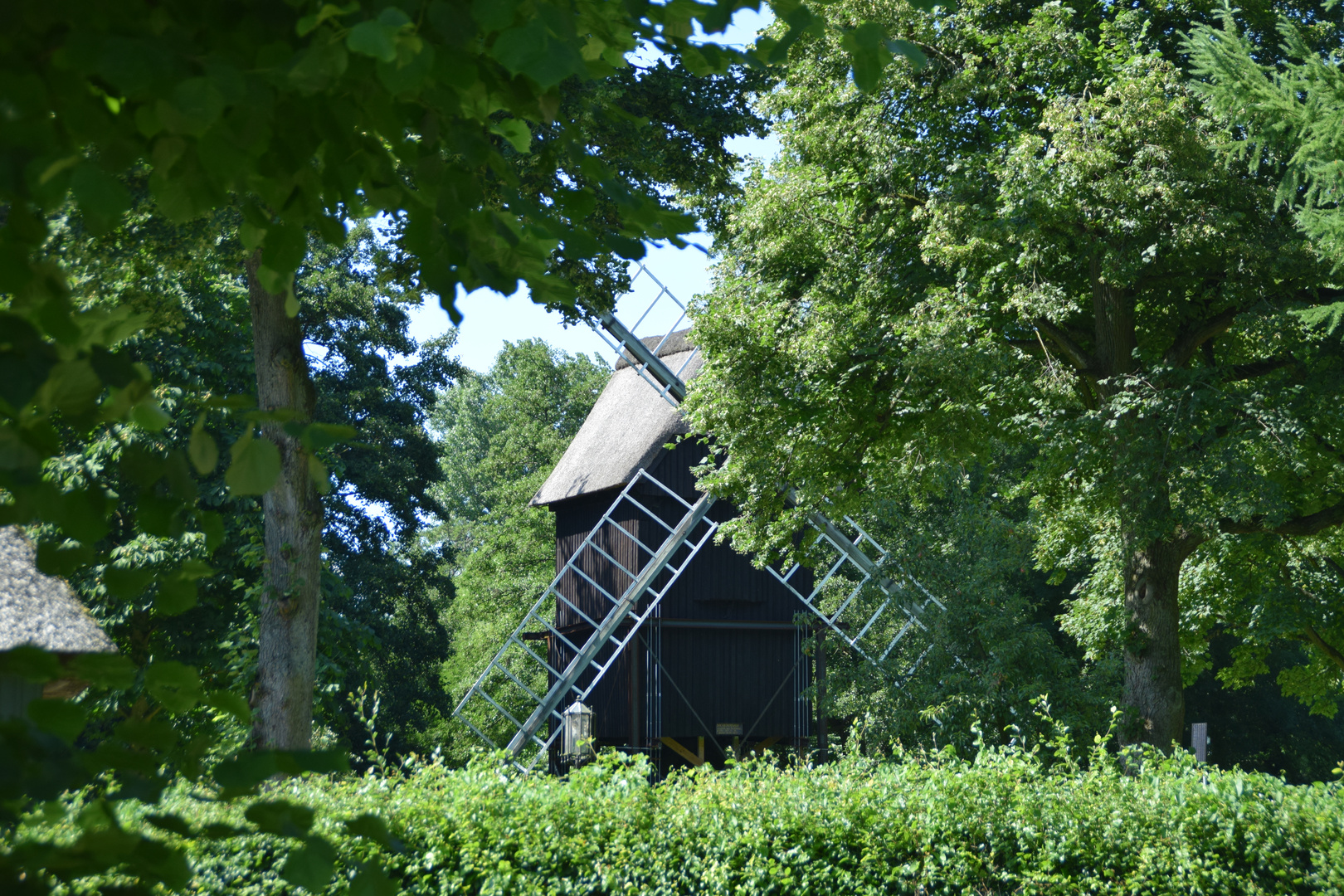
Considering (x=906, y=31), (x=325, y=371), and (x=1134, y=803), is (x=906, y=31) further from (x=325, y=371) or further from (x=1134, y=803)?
(x=325, y=371)

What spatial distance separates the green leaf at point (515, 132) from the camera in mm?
2672

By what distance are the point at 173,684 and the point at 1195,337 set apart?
15780mm

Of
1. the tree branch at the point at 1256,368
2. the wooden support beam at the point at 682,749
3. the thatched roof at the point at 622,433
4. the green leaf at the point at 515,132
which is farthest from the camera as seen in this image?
the thatched roof at the point at 622,433

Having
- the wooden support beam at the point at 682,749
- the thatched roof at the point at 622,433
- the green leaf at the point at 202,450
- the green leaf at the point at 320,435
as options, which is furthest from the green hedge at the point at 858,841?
the thatched roof at the point at 622,433

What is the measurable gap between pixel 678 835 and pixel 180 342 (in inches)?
629

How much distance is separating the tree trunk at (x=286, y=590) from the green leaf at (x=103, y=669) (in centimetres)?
772

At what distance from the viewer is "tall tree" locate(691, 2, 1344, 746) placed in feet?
41.9

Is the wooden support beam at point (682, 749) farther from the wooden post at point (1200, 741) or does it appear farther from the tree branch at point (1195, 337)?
the wooden post at point (1200, 741)

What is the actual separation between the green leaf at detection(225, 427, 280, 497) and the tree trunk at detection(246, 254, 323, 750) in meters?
7.83

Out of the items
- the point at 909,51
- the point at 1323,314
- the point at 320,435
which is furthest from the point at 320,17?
the point at 1323,314

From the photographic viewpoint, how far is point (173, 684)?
2018mm

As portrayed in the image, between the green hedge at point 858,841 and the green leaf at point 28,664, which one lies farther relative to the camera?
the green hedge at point 858,841

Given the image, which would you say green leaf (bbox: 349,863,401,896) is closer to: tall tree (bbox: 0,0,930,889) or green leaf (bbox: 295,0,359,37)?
tall tree (bbox: 0,0,930,889)

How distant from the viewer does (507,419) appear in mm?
43500
